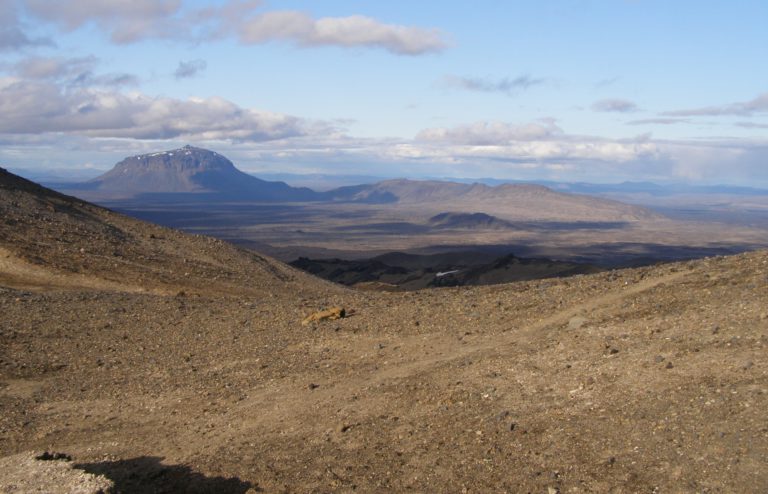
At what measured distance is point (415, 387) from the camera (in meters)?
9.93

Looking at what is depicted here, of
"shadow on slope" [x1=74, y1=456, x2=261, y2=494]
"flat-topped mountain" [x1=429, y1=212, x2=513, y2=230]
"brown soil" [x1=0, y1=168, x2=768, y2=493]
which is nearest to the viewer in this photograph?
"brown soil" [x1=0, y1=168, x2=768, y2=493]

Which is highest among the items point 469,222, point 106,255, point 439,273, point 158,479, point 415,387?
point 106,255

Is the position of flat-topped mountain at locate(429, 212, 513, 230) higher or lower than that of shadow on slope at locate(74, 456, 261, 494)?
lower

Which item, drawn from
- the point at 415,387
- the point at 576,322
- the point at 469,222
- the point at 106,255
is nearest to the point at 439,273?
the point at 106,255

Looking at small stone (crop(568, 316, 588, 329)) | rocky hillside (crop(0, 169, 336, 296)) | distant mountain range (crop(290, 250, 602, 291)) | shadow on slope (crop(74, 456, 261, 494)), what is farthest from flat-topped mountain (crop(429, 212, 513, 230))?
shadow on slope (crop(74, 456, 261, 494))

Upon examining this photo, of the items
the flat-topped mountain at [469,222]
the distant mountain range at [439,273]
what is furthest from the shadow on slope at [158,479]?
the flat-topped mountain at [469,222]

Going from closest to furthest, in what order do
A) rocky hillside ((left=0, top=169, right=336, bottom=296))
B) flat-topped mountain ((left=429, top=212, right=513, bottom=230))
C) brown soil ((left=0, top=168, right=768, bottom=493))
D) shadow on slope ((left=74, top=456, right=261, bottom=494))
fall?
brown soil ((left=0, top=168, right=768, bottom=493))
shadow on slope ((left=74, top=456, right=261, bottom=494))
rocky hillside ((left=0, top=169, right=336, bottom=296))
flat-topped mountain ((left=429, top=212, right=513, bottom=230))

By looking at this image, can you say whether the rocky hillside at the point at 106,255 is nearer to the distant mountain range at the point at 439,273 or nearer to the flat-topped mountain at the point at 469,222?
the distant mountain range at the point at 439,273

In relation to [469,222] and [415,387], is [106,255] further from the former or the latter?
[469,222]

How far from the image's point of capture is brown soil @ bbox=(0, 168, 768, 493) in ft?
25.1

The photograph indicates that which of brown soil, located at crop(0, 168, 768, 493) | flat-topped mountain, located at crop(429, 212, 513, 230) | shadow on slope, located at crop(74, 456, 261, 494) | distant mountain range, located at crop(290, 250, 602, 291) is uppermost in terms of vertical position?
brown soil, located at crop(0, 168, 768, 493)

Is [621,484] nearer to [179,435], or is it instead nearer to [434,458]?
[434,458]

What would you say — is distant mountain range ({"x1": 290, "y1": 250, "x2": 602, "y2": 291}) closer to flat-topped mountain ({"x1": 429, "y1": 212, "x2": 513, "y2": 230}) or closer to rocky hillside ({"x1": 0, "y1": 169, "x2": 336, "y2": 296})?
rocky hillside ({"x1": 0, "y1": 169, "x2": 336, "y2": 296})

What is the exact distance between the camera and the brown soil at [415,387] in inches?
302
